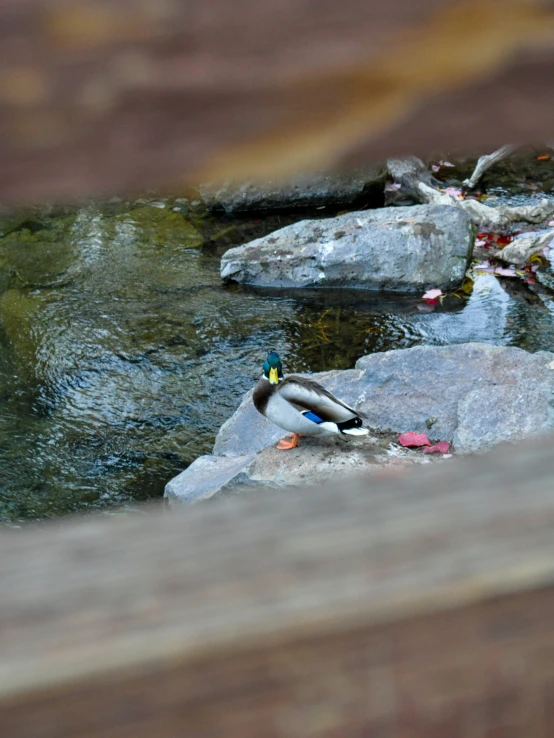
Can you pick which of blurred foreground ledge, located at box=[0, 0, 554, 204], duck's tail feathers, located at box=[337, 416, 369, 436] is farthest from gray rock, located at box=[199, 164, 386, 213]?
blurred foreground ledge, located at box=[0, 0, 554, 204]

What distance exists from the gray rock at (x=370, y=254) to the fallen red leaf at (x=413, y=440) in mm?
2259

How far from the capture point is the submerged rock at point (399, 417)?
367cm

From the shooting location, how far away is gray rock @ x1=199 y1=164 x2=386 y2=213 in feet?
24.7

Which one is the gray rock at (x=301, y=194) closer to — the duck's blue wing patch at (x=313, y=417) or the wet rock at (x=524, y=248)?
the wet rock at (x=524, y=248)

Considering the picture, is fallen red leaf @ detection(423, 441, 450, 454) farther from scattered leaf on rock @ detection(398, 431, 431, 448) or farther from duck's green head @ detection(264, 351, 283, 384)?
duck's green head @ detection(264, 351, 283, 384)

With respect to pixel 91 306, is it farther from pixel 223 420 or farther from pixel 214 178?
pixel 214 178

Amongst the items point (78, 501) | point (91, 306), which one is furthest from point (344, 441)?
point (91, 306)

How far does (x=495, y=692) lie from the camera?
490mm

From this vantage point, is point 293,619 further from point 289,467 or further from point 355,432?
point 355,432

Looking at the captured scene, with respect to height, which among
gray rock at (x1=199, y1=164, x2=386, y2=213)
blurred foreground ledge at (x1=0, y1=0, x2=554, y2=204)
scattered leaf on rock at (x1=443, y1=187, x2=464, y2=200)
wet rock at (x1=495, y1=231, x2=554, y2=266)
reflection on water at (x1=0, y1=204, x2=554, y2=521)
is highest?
blurred foreground ledge at (x1=0, y1=0, x2=554, y2=204)

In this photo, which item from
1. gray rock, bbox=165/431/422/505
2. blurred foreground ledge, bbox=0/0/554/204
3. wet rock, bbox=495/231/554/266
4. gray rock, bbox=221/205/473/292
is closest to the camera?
blurred foreground ledge, bbox=0/0/554/204

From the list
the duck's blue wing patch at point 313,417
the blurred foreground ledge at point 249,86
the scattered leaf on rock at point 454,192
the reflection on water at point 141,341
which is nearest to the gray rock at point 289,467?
the duck's blue wing patch at point 313,417

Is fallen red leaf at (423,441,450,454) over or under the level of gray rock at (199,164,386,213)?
under

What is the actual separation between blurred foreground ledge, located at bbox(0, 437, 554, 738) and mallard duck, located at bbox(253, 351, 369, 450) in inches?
129
